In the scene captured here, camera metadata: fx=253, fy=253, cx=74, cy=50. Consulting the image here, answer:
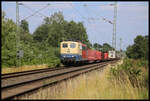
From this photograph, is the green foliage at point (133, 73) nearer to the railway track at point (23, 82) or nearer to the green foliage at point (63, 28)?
the railway track at point (23, 82)

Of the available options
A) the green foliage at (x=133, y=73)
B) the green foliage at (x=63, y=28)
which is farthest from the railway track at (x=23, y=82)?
the green foliage at (x=63, y=28)

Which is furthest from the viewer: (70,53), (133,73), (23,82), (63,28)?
(63,28)

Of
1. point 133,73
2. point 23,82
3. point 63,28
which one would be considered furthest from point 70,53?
point 63,28

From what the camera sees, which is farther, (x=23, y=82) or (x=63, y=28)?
(x=63, y=28)

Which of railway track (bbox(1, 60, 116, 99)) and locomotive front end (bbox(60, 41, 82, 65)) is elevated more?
locomotive front end (bbox(60, 41, 82, 65))

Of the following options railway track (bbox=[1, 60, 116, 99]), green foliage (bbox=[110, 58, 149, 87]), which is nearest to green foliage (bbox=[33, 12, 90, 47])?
railway track (bbox=[1, 60, 116, 99])

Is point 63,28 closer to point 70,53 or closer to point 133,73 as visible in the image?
point 70,53

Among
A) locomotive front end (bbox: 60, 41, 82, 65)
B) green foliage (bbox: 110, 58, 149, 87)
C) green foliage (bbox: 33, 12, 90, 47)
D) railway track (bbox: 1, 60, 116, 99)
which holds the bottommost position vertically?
railway track (bbox: 1, 60, 116, 99)

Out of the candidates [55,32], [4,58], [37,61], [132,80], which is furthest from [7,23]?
[55,32]

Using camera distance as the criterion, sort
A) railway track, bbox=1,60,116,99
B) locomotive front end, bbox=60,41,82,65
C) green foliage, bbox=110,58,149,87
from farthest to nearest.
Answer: locomotive front end, bbox=60,41,82,65, railway track, bbox=1,60,116,99, green foliage, bbox=110,58,149,87

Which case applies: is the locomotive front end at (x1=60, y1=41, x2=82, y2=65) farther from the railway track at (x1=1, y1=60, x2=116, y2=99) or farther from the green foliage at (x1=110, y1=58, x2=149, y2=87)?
the green foliage at (x1=110, y1=58, x2=149, y2=87)

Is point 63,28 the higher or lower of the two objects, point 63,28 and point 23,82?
the higher

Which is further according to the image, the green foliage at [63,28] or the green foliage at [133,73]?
the green foliage at [63,28]

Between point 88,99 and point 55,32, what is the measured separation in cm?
7041
